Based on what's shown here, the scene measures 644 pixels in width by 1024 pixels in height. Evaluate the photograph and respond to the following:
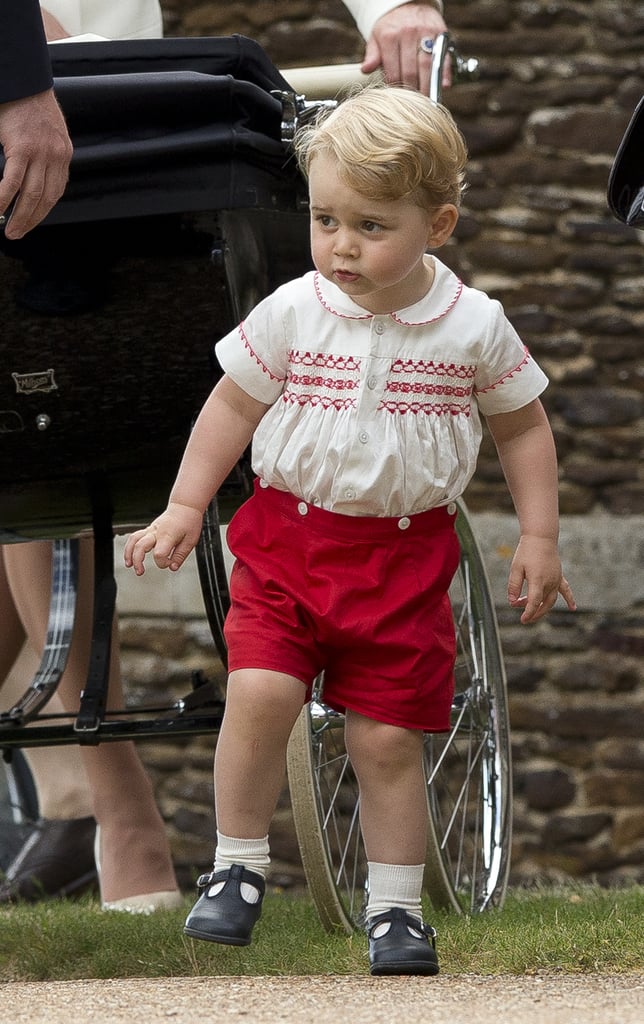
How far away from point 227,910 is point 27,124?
1.03m

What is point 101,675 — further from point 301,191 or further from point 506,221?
point 506,221

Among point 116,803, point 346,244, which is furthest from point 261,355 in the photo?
point 116,803

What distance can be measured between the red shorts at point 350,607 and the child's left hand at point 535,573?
10cm

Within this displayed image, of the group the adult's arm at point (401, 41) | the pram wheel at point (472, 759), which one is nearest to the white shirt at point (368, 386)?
the pram wheel at point (472, 759)

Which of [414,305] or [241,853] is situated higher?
[414,305]

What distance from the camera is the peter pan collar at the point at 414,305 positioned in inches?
76.2

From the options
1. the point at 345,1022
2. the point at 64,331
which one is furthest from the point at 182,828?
the point at 345,1022

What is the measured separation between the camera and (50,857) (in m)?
3.36

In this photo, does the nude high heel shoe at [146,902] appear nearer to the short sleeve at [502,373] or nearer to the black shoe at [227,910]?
the black shoe at [227,910]

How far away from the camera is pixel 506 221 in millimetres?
5137

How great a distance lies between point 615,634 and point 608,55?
78.1 inches

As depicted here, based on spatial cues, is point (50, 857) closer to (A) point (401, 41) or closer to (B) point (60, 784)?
(B) point (60, 784)

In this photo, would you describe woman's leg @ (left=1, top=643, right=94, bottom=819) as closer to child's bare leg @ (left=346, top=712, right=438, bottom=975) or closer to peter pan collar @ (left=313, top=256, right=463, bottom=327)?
child's bare leg @ (left=346, top=712, right=438, bottom=975)

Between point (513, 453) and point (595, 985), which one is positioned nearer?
point (595, 985)
